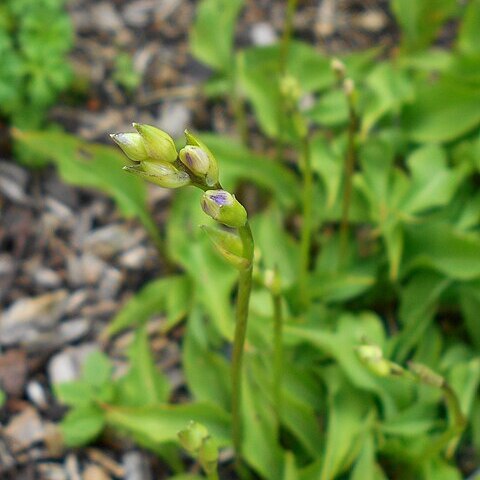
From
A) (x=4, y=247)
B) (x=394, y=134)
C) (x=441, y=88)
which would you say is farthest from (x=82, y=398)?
(x=441, y=88)

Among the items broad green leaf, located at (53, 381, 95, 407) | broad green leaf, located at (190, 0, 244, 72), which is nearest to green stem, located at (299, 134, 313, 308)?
broad green leaf, located at (53, 381, 95, 407)

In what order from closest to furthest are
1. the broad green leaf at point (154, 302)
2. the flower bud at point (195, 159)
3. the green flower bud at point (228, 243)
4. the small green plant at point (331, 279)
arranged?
the flower bud at point (195, 159) < the green flower bud at point (228, 243) < the small green plant at point (331, 279) < the broad green leaf at point (154, 302)

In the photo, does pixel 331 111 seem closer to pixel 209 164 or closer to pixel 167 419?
pixel 167 419

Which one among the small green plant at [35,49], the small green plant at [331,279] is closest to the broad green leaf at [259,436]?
the small green plant at [331,279]

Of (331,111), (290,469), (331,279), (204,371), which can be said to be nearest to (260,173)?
(331,111)

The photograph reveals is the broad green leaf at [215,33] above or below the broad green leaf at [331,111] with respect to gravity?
above

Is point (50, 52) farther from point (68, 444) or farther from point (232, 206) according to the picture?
point (232, 206)

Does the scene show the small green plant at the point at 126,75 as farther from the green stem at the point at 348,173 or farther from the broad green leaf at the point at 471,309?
the broad green leaf at the point at 471,309
